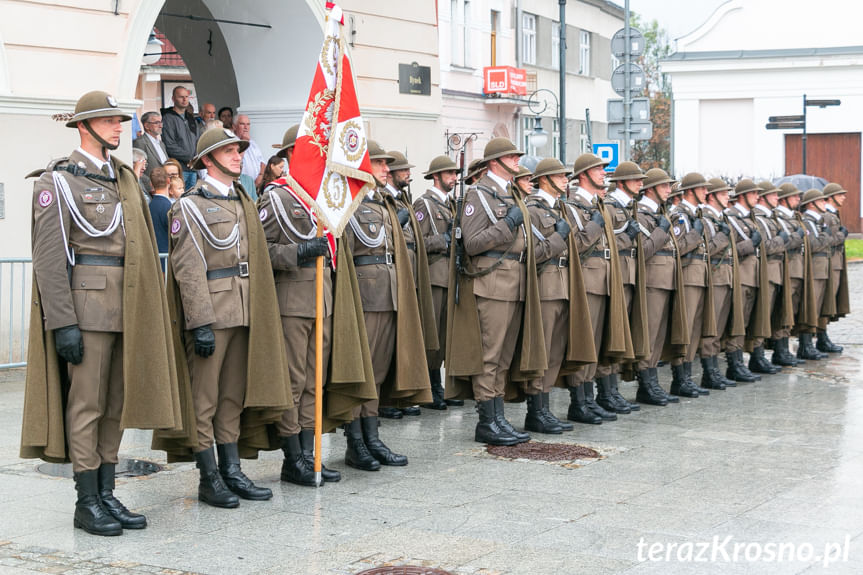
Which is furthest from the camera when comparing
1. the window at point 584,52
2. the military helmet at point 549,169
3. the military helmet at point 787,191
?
the window at point 584,52

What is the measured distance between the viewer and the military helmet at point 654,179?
11586 mm

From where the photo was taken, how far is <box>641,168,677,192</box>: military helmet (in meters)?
11.6

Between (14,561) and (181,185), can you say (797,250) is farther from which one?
(14,561)

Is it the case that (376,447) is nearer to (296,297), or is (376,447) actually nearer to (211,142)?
(296,297)

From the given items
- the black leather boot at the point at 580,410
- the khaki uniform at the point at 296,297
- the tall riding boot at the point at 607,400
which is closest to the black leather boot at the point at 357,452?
the khaki uniform at the point at 296,297

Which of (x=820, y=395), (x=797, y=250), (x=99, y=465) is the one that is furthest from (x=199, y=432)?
(x=797, y=250)

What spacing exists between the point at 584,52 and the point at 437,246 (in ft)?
124

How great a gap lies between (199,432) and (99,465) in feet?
2.25

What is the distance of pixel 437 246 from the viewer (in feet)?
36.6

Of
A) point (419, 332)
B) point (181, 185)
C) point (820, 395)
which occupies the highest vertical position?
point (181, 185)

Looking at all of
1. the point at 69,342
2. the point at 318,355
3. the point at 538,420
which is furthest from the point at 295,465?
the point at 538,420

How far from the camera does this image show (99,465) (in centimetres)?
675

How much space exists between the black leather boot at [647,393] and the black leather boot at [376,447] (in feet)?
11.7

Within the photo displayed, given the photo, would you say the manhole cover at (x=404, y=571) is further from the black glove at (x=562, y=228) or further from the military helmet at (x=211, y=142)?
the black glove at (x=562, y=228)
